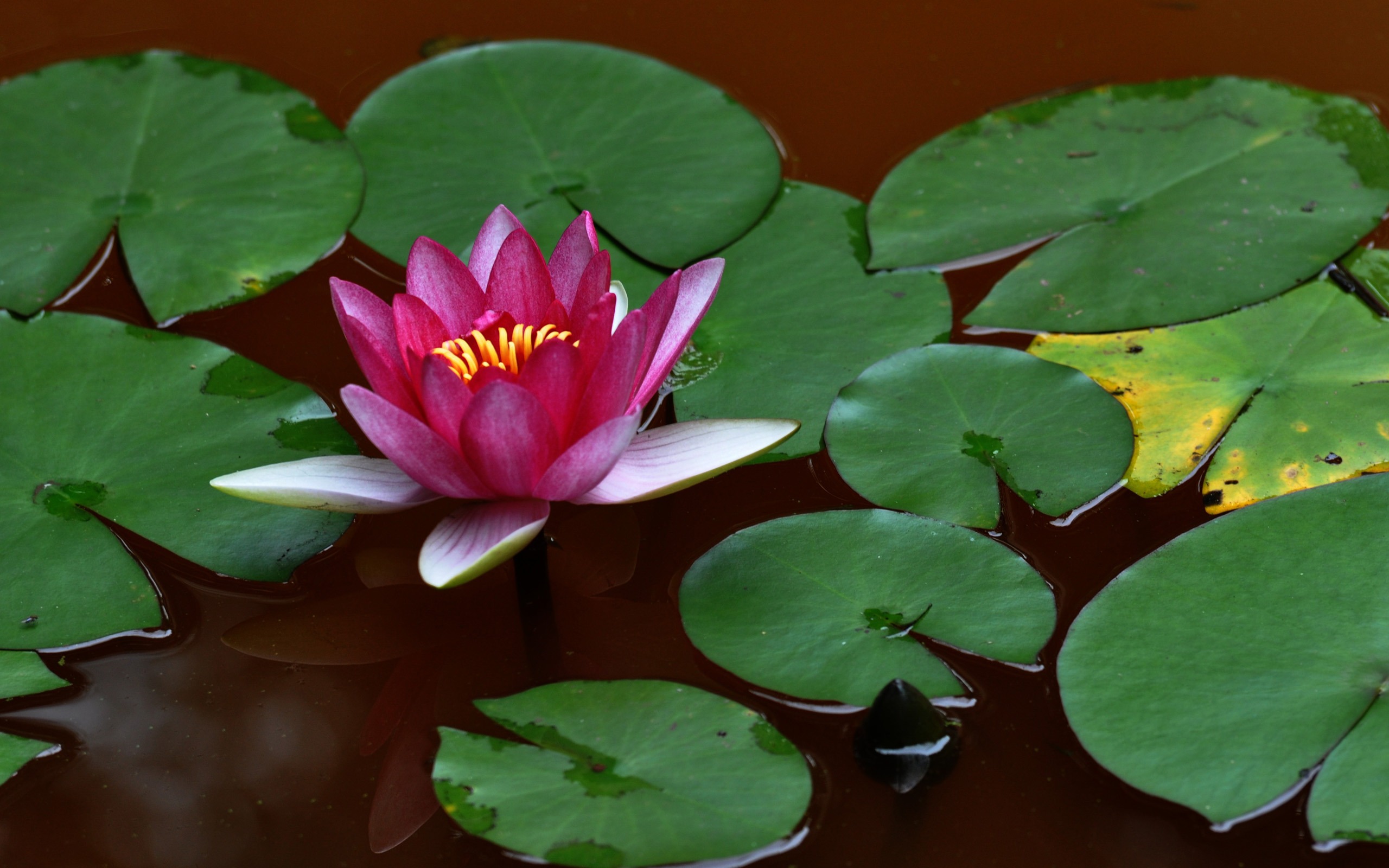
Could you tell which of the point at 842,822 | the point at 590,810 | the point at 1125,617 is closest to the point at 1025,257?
the point at 1125,617

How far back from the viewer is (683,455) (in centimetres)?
159

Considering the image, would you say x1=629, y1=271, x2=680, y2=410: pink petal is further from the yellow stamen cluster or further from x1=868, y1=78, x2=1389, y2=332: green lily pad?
x1=868, y1=78, x2=1389, y2=332: green lily pad

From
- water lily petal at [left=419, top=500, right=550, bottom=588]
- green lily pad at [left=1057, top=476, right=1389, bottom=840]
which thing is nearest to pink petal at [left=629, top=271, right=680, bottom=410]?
water lily petal at [left=419, top=500, right=550, bottom=588]

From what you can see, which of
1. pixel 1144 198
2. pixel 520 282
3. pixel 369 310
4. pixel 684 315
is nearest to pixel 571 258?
pixel 520 282

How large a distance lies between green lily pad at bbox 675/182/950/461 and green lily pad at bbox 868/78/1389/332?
8 centimetres

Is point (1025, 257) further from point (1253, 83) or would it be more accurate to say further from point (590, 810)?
point (590, 810)

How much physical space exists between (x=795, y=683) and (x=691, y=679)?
162 millimetres

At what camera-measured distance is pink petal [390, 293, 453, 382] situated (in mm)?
1568

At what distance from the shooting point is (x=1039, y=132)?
2510 millimetres

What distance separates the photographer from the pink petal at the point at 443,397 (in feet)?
4.61

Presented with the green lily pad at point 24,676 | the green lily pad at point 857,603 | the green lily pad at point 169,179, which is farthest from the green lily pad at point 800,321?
the green lily pad at point 24,676

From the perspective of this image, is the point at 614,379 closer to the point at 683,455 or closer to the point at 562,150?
the point at 683,455

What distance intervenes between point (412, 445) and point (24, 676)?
0.70 meters

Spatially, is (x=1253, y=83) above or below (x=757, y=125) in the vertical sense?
above
